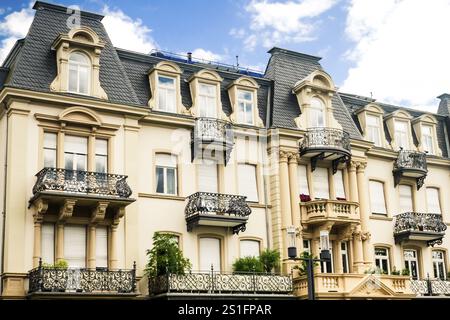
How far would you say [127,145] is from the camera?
2698 centimetres

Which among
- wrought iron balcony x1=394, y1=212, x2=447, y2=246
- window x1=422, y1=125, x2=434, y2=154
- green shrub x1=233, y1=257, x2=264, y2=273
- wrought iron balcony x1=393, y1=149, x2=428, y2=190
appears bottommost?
green shrub x1=233, y1=257, x2=264, y2=273

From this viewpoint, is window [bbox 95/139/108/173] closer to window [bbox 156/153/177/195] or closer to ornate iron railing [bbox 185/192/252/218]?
window [bbox 156/153/177/195]

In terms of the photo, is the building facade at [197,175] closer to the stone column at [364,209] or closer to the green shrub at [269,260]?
the stone column at [364,209]

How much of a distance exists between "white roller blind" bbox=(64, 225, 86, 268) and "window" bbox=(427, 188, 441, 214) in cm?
1940

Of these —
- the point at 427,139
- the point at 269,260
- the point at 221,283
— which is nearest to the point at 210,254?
the point at 221,283

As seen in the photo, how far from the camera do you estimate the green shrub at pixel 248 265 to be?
27734 mm

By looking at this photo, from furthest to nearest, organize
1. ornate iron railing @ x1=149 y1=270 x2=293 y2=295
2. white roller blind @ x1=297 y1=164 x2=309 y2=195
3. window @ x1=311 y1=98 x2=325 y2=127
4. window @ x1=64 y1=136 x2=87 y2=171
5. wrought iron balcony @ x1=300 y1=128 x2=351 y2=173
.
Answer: window @ x1=311 y1=98 x2=325 y2=127 → white roller blind @ x1=297 y1=164 x2=309 y2=195 → wrought iron balcony @ x1=300 y1=128 x2=351 y2=173 → window @ x1=64 y1=136 x2=87 y2=171 → ornate iron railing @ x1=149 y1=270 x2=293 y2=295

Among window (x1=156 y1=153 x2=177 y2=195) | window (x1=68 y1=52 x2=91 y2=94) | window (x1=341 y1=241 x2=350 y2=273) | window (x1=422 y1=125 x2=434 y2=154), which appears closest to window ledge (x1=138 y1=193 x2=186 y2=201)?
window (x1=156 y1=153 x2=177 y2=195)

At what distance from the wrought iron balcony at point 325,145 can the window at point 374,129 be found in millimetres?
3628

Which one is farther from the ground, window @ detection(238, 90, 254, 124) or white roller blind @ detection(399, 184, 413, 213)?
window @ detection(238, 90, 254, 124)

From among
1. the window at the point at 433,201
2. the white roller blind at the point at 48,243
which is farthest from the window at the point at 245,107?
the window at the point at 433,201

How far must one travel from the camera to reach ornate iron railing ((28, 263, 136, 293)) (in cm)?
2292
